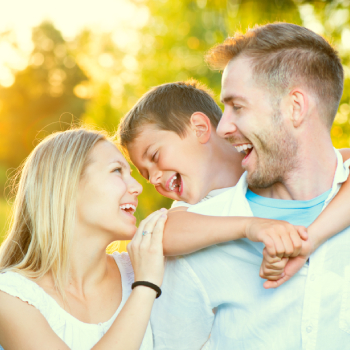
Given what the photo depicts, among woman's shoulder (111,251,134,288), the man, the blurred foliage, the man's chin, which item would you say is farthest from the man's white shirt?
the blurred foliage

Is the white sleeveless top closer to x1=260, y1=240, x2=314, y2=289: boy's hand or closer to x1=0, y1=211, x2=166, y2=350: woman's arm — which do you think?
x1=0, y1=211, x2=166, y2=350: woman's arm

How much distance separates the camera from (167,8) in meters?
13.1

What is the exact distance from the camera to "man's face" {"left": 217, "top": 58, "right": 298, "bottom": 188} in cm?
235

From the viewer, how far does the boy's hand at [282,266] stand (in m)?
1.93

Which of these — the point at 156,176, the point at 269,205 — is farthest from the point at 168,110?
the point at 269,205

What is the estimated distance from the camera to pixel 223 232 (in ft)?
6.82

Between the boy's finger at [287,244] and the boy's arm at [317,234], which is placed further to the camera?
the boy's arm at [317,234]

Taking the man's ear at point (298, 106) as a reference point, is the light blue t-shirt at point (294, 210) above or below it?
below

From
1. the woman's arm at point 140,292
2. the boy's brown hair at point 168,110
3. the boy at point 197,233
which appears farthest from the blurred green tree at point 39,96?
the woman's arm at point 140,292

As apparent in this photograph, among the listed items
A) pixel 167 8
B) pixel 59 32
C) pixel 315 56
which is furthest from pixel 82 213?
pixel 59 32

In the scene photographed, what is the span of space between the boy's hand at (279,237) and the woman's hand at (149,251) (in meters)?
0.55

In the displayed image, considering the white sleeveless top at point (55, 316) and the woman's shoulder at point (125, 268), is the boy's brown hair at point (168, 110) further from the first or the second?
the white sleeveless top at point (55, 316)

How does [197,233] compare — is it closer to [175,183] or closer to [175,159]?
[175,159]

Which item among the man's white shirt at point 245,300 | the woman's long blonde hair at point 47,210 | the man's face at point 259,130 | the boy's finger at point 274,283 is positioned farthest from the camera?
the woman's long blonde hair at point 47,210
